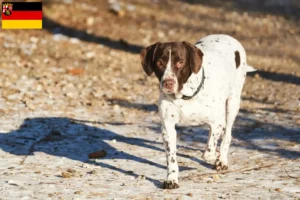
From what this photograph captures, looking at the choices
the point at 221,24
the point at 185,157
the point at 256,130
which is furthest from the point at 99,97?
the point at 221,24

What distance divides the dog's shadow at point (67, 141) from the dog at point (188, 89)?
68 cm

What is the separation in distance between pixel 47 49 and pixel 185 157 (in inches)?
342

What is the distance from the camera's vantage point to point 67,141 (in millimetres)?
9648

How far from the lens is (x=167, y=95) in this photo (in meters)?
7.38

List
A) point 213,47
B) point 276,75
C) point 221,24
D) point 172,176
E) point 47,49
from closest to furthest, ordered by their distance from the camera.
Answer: point 172,176 < point 213,47 < point 276,75 < point 47,49 < point 221,24

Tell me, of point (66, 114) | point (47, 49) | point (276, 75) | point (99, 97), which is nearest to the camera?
point (66, 114)

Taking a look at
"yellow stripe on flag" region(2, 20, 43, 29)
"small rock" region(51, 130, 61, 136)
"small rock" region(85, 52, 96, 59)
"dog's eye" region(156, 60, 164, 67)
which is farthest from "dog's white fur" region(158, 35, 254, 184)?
"yellow stripe on flag" region(2, 20, 43, 29)

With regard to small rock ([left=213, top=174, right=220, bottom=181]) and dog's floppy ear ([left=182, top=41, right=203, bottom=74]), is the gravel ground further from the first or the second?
dog's floppy ear ([left=182, top=41, right=203, bottom=74])

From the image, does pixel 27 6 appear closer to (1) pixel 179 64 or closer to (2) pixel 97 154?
(2) pixel 97 154

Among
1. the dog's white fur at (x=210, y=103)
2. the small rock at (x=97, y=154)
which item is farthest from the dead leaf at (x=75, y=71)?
the dog's white fur at (x=210, y=103)

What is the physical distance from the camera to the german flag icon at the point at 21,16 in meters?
17.0

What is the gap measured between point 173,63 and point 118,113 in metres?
4.45

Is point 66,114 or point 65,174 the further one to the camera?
point 66,114

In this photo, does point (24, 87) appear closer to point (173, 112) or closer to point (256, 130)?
point (256, 130)
